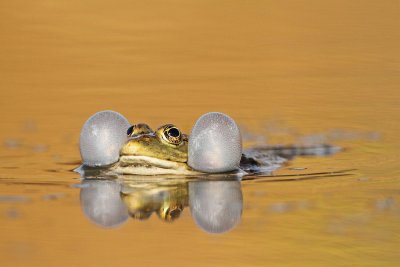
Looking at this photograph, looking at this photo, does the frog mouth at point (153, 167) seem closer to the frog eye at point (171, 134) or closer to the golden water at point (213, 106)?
the frog eye at point (171, 134)

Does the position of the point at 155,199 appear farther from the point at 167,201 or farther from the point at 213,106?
the point at 213,106

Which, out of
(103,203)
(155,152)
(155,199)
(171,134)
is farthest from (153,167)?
(103,203)

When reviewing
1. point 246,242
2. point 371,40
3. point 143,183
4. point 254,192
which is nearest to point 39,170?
point 143,183

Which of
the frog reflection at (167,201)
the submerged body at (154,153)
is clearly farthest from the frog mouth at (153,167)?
the frog reflection at (167,201)

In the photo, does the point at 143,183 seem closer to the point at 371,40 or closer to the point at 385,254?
the point at 385,254

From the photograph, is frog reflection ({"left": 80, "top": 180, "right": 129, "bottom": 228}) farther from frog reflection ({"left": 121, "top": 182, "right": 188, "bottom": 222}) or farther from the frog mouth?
A: the frog mouth

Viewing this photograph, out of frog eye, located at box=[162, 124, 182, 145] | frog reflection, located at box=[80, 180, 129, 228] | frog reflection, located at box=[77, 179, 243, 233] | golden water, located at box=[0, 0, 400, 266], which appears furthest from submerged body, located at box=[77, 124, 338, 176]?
golden water, located at box=[0, 0, 400, 266]
